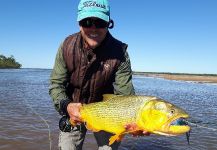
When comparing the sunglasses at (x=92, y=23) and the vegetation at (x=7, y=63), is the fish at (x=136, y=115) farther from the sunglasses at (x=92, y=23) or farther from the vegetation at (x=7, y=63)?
the vegetation at (x=7, y=63)

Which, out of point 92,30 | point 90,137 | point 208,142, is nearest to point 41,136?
point 90,137

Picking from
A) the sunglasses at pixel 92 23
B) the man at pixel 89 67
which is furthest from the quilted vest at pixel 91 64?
the sunglasses at pixel 92 23

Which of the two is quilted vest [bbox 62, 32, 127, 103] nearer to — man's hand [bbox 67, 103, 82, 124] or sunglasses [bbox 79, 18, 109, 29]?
sunglasses [bbox 79, 18, 109, 29]

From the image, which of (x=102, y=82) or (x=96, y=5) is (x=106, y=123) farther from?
(x=96, y=5)

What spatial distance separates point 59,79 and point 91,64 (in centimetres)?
50

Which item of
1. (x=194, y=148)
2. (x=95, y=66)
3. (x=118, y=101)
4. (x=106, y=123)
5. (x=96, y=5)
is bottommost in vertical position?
(x=194, y=148)

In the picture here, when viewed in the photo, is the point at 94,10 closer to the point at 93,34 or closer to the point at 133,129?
the point at 93,34

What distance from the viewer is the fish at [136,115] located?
3.48 meters

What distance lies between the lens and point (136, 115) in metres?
3.69

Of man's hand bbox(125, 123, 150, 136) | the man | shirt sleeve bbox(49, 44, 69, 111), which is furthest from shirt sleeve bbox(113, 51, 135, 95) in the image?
man's hand bbox(125, 123, 150, 136)

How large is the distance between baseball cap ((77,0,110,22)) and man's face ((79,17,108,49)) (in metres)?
0.07

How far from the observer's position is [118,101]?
3980 millimetres

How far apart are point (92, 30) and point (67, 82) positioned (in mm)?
920

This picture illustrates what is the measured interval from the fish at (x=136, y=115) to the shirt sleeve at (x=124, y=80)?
612 mm
